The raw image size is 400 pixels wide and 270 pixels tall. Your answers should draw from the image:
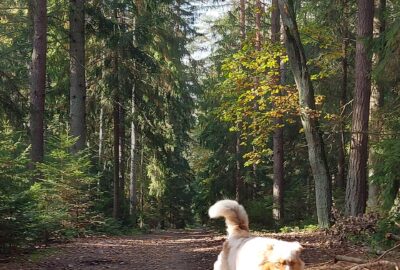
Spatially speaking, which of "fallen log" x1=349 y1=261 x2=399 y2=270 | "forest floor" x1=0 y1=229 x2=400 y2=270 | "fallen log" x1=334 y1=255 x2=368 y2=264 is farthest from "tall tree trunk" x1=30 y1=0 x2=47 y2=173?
"fallen log" x1=349 y1=261 x2=399 y2=270

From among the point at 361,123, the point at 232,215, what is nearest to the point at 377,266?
the point at 232,215

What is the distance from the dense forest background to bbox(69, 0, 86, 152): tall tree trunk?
0.14 ft

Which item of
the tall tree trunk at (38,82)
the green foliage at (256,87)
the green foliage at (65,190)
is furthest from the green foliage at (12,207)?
the green foliage at (256,87)

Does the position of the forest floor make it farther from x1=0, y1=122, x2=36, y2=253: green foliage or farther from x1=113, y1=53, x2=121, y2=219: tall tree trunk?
x1=113, y1=53, x2=121, y2=219: tall tree trunk

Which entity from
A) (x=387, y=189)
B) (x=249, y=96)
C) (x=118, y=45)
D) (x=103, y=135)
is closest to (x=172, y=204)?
(x=103, y=135)

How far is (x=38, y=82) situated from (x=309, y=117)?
8.15 metres

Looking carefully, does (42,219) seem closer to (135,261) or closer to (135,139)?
(135,261)

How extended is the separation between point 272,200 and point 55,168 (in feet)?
40.4

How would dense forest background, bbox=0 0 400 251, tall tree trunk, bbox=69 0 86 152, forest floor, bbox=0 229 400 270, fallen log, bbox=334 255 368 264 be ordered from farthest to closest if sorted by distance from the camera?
tall tree trunk, bbox=69 0 86 152
dense forest background, bbox=0 0 400 251
forest floor, bbox=0 229 400 270
fallen log, bbox=334 255 368 264

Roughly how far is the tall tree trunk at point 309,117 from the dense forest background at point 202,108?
1.3 inches

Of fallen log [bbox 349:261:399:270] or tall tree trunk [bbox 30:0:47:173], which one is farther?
tall tree trunk [bbox 30:0:47:173]

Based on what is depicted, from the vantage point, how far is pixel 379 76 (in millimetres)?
9148

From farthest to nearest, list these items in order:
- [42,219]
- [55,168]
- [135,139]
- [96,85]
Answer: [135,139], [96,85], [55,168], [42,219]

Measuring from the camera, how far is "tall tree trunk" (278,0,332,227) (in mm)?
12656
